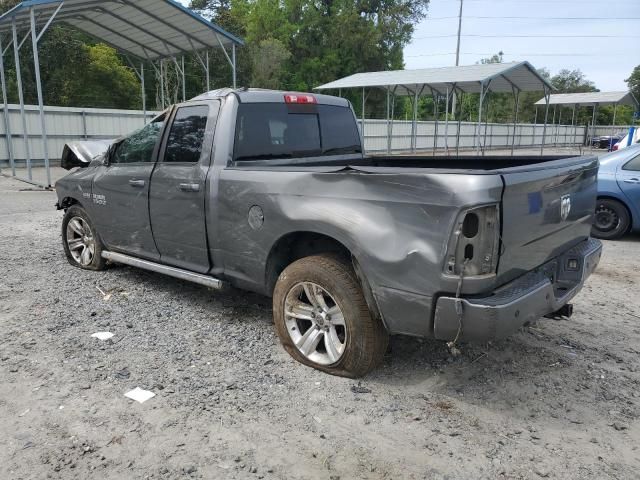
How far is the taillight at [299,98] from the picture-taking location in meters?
4.56

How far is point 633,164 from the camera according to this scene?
7996mm

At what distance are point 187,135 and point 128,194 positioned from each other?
945 millimetres

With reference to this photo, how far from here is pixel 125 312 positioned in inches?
188

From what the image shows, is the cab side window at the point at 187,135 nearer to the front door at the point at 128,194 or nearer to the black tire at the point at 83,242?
the front door at the point at 128,194

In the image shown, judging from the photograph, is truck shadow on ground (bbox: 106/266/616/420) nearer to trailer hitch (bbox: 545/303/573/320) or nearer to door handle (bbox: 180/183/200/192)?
trailer hitch (bbox: 545/303/573/320)

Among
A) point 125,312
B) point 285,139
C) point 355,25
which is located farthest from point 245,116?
point 355,25

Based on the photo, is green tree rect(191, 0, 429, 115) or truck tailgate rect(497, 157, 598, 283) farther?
green tree rect(191, 0, 429, 115)

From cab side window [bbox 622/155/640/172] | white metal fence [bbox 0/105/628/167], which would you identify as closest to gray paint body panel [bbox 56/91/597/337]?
cab side window [bbox 622/155/640/172]

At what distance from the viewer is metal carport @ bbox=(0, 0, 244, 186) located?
1254 centimetres

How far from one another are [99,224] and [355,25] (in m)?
49.4

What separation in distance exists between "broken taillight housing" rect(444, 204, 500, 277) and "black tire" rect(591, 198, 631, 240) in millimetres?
6165

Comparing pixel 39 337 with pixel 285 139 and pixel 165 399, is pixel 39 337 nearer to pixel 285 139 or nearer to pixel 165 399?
pixel 165 399

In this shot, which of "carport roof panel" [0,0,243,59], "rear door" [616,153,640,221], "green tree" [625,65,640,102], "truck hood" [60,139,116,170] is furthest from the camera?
"green tree" [625,65,640,102]

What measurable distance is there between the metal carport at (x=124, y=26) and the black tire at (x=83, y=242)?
6291 mm
